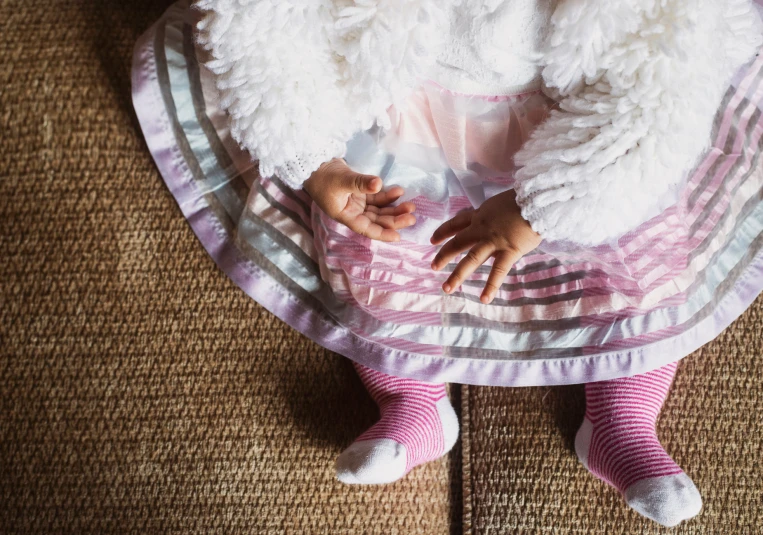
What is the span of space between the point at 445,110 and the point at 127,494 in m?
0.52

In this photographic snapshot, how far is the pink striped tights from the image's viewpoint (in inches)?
23.0

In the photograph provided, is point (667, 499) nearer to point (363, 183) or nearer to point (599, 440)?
point (599, 440)

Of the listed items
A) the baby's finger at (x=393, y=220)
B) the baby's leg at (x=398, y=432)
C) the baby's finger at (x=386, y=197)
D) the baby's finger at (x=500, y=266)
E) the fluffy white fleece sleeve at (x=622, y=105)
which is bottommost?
the baby's leg at (x=398, y=432)

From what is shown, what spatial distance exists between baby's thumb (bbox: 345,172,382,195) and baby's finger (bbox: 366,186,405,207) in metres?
0.04

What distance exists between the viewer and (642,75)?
47 cm

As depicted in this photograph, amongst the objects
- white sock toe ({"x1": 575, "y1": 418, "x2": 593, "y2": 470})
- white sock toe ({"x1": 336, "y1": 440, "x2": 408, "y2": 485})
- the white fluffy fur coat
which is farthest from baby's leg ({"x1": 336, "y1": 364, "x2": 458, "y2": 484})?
the white fluffy fur coat

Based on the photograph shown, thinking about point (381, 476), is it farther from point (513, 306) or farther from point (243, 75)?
point (243, 75)

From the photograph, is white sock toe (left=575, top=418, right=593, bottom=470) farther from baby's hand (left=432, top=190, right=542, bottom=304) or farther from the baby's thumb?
the baby's thumb

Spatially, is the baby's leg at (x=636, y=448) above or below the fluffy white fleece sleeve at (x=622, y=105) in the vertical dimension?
below

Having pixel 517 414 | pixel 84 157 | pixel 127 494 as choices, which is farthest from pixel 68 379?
pixel 517 414

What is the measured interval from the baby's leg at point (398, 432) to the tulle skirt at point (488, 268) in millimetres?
26

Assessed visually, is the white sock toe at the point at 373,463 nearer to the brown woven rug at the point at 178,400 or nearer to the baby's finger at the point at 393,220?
the brown woven rug at the point at 178,400

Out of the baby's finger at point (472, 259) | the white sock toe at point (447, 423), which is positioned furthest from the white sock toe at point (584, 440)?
the baby's finger at point (472, 259)

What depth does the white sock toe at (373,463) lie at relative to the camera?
0.61 m
